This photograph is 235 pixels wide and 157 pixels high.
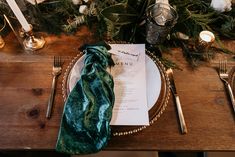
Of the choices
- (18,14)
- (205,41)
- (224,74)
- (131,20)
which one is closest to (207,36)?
(205,41)

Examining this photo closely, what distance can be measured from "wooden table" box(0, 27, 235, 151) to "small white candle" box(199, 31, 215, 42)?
2.5 inches

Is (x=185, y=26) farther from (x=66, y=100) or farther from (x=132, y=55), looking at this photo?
(x=66, y=100)

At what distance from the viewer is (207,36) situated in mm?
802

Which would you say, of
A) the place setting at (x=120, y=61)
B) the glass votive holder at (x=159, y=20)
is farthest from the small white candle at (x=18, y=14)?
the glass votive holder at (x=159, y=20)

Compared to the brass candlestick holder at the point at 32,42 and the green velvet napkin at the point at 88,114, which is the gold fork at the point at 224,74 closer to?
the green velvet napkin at the point at 88,114

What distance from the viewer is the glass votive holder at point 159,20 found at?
2.38 feet

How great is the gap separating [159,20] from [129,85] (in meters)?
0.22

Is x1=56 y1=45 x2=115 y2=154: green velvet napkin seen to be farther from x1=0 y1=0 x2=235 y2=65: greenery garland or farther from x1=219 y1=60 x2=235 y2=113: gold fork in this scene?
x1=219 y1=60 x2=235 y2=113: gold fork

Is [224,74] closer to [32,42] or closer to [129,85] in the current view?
[129,85]

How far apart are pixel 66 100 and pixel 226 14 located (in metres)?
0.62

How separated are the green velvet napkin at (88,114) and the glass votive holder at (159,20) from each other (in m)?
0.20

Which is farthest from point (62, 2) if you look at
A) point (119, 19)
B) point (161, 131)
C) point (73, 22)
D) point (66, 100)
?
point (161, 131)

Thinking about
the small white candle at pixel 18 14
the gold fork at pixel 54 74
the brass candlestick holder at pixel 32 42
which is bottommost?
the gold fork at pixel 54 74

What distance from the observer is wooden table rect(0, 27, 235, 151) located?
0.63 meters
